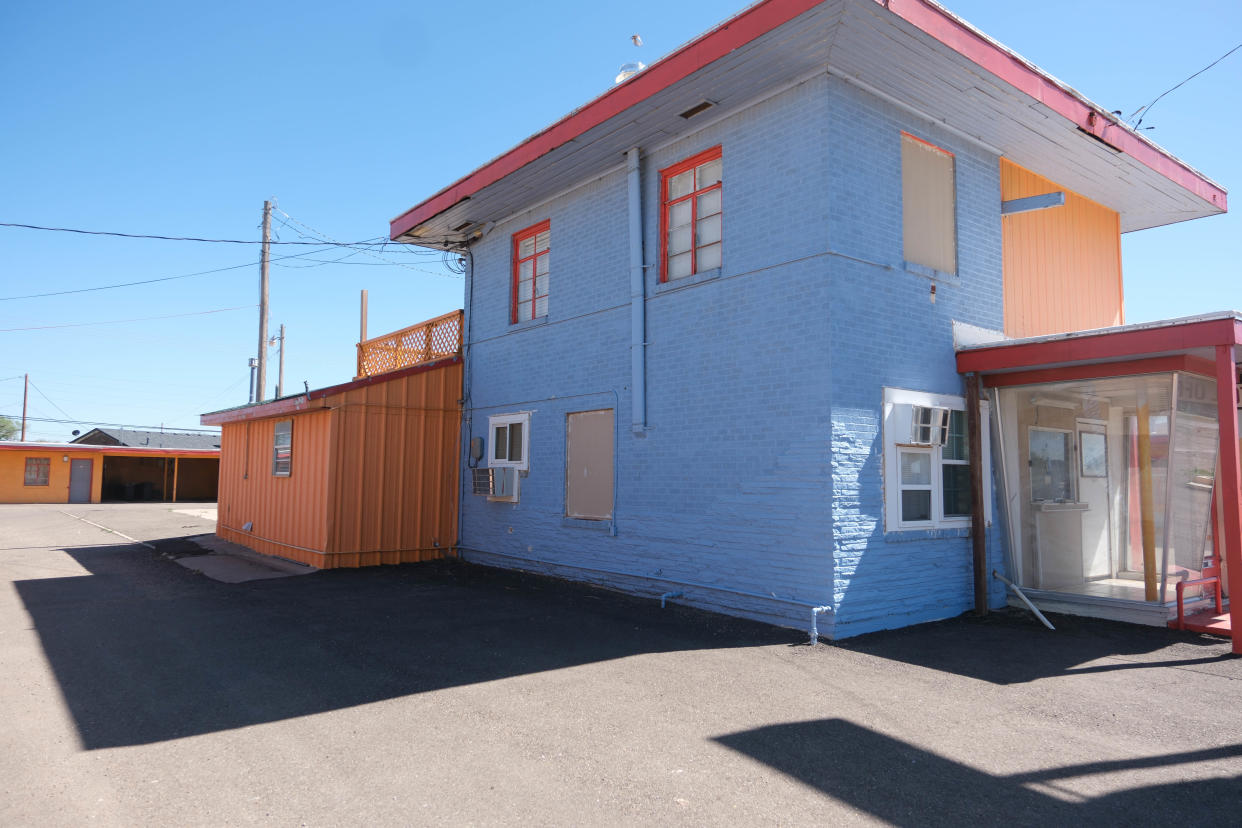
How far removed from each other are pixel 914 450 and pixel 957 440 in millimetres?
861

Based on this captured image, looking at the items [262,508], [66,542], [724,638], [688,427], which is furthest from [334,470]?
[66,542]

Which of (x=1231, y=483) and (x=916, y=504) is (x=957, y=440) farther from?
(x=1231, y=483)

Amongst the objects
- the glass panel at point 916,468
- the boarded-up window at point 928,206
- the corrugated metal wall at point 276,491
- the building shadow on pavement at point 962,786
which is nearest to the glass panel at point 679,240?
the boarded-up window at point 928,206

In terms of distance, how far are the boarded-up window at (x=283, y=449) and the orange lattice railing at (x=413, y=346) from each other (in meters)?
1.68

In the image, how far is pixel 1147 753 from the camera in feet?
14.6

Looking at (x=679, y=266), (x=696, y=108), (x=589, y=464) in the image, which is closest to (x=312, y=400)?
(x=589, y=464)

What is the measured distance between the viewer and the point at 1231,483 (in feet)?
22.1

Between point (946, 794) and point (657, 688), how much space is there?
2.28 meters

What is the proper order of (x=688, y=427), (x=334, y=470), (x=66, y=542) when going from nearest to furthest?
(x=688, y=427), (x=334, y=470), (x=66, y=542)

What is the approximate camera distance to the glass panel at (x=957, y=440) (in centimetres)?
867

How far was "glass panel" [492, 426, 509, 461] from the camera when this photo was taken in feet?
40.6

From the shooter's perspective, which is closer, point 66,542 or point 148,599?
point 148,599

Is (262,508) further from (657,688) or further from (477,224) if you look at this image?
(657,688)

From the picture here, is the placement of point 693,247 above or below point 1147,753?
above
